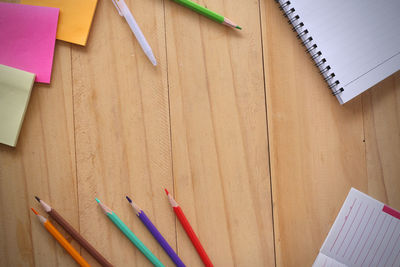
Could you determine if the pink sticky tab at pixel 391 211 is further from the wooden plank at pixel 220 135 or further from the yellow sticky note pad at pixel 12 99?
the yellow sticky note pad at pixel 12 99

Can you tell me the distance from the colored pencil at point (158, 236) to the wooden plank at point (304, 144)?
0.19 meters

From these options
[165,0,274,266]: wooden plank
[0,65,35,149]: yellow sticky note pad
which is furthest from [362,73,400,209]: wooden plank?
[0,65,35,149]: yellow sticky note pad

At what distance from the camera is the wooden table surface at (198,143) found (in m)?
0.51

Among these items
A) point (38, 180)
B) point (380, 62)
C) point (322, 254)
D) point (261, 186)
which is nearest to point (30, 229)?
point (38, 180)

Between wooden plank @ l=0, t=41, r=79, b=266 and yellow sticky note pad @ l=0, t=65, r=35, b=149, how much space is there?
1 cm

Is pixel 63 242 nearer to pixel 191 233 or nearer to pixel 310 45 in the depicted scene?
pixel 191 233

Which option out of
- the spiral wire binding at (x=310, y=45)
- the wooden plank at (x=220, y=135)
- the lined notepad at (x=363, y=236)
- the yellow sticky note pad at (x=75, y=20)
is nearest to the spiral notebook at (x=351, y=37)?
the spiral wire binding at (x=310, y=45)

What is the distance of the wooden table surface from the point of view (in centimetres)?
51

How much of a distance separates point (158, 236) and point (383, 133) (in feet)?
1.46

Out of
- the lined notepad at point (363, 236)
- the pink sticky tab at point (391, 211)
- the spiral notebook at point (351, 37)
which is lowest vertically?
the lined notepad at point (363, 236)

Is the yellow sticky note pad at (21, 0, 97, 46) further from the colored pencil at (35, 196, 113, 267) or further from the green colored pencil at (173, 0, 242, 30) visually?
the colored pencil at (35, 196, 113, 267)

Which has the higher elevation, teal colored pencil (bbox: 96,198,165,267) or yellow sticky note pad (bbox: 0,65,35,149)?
yellow sticky note pad (bbox: 0,65,35,149)

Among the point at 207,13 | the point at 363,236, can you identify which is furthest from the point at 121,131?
the point at 363,236

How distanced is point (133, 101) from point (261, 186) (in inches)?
10.3
